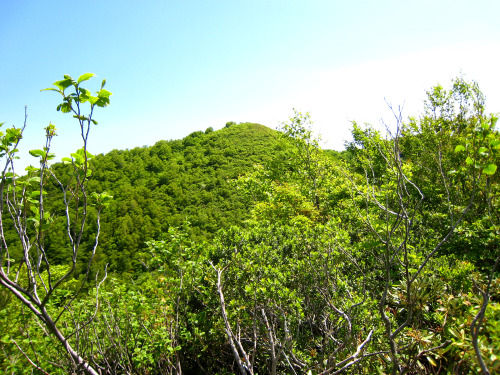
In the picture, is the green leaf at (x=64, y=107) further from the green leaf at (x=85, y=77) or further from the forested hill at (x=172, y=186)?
the forested hill at (x=172, y=186)

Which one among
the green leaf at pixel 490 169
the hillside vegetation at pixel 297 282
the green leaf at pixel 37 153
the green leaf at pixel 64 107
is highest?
the green leaf at pixel 64 107

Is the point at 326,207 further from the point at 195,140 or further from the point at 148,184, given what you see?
the point at 195,140

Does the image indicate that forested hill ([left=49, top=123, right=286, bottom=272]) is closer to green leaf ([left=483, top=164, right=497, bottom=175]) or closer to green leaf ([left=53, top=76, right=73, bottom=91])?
green leaf ([left=483, top=164, right=497, bottom=175])

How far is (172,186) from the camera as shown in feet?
132

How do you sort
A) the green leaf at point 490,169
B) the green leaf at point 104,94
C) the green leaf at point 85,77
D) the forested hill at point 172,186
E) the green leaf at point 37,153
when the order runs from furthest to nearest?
the forested hill at point 172,186 → the green leaf at point 490,169 → the green leaf at point 37,153 → the green leaf at point 104,94 → the green leaf at point 85,77

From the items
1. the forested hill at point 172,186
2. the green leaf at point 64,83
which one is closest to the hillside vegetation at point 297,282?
the green leaf at point 64,83

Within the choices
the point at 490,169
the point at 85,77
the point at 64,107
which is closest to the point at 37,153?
the point at 64,107

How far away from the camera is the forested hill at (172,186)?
98.5 feet

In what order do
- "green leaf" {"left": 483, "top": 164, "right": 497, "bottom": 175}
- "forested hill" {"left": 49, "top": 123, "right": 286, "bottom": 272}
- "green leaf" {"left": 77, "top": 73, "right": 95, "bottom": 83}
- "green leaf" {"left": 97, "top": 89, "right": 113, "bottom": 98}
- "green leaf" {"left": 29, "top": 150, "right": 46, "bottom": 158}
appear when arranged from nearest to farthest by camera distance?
1. "green leaf" {"left": 77, "top": 73, "right": 95, "bottom": 83}
2. "green leaf" {"left": 97, "top": 89, "right": 113, "bottom": 98}
3. "green leaf" {"left": 29, "top": 150, "right": 46, "bottom": 158}
4. "green leaf" {"left": 483, "top": 164, "right": 497, "bottom": 175}
5. "forested hill" {"left": 49, "top": 123, "right": 286, "bottom": 272}

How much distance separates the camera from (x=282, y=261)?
500 centimetres

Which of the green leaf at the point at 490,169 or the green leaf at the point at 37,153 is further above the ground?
the green leaf at the point at 37,153

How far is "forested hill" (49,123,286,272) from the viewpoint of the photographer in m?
30.0

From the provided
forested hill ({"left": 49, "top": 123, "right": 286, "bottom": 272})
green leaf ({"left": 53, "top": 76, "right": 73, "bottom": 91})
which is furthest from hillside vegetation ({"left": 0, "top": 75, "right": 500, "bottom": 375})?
forested hill ({"left": 49, "top": 123, "right": 286, "bottom": 272})

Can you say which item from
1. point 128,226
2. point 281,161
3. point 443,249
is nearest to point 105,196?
point 443,249
